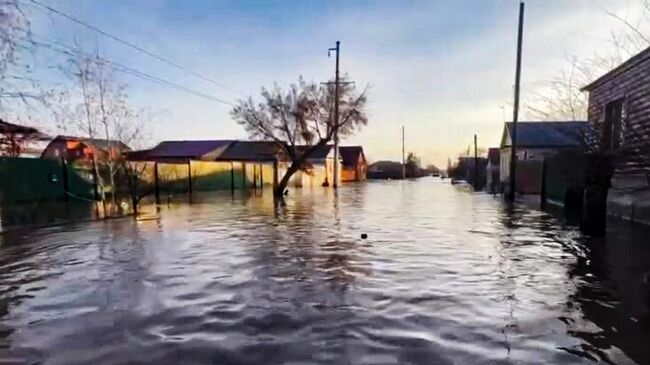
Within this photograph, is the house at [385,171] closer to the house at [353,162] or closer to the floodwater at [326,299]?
the house at [353,162]

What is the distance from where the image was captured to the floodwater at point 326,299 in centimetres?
421

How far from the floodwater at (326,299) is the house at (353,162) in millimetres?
61950

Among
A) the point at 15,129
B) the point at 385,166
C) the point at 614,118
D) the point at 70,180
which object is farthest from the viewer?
the point at 385,166

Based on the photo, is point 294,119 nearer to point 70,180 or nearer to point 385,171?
point 70,180

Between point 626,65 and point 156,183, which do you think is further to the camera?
point 156,183

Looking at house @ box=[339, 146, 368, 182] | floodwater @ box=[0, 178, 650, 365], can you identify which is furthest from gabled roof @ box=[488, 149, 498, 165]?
floodwater @ box=[0, 178, 650, 365]

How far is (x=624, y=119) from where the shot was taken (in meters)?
12.9

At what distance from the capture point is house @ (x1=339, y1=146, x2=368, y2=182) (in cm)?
7344

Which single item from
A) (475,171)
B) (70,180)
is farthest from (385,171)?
(70,180)

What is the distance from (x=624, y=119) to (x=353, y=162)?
64.4 meters

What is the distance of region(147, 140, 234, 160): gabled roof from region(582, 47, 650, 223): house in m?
48.1

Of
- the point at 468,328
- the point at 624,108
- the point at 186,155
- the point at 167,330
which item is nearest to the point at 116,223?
the point at 167,330

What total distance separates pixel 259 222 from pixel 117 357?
33.4 ft

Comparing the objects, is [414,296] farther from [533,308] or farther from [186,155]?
[186,155]
